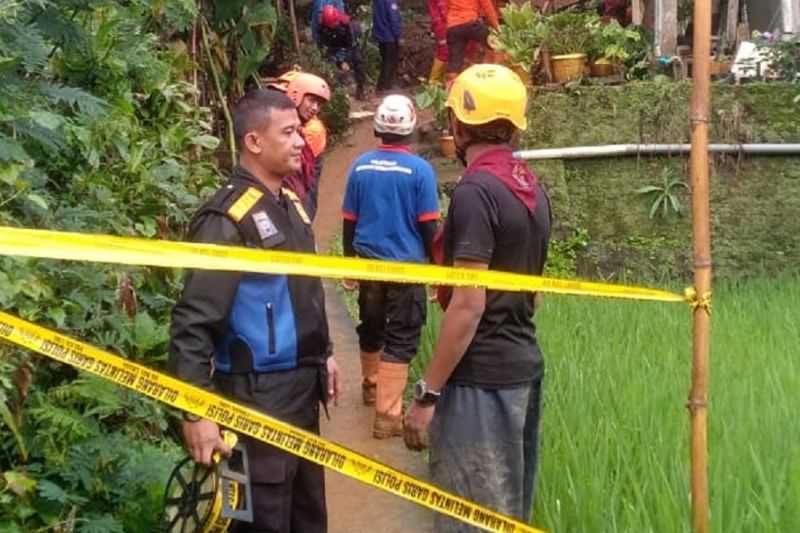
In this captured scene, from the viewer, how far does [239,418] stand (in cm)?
285

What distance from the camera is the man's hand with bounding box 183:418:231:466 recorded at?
9.92ft

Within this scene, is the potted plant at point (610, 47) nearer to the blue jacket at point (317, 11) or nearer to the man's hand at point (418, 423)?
the blue jacket at point (317, 11)

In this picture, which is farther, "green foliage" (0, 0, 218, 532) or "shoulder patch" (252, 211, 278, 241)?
"green foliage" (0, 0, 218, 532)

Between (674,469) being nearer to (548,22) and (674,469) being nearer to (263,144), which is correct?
(263,144)

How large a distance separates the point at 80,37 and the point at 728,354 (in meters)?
3.34

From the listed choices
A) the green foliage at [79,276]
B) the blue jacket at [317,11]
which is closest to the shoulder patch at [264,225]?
the green foliage at [79,276]

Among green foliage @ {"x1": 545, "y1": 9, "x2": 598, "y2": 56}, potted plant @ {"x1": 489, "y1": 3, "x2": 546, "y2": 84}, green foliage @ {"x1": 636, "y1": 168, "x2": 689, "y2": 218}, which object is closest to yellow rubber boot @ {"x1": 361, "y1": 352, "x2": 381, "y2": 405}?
green foliage @ {"x1": 636, "y1": 168, "x2": 689, "y2": 218}

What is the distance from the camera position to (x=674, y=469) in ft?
12.6

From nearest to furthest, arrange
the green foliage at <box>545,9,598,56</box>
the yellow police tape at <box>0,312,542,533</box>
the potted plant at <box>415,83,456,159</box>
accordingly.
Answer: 1. the yellow police tape at <box>0,312,542,533</box>
2. the green foliage at <box>545,9,598,56</box>
3. the potted plant at <box>415,83,456,159</box>

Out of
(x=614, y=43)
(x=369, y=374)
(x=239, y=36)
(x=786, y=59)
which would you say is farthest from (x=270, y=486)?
(x=614, y=43)

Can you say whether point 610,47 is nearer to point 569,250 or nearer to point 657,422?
point 569,250

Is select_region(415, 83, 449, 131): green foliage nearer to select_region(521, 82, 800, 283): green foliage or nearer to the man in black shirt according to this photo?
select_region(521, 82, 800, 283): green foliage

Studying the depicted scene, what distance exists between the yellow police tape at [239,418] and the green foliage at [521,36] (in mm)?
7408

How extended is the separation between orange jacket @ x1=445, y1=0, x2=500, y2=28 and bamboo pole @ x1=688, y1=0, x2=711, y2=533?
878 cm
